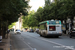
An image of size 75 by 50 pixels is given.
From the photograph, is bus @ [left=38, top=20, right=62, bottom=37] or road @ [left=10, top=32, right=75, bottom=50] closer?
road @ [left=10, top=32, right=75, bottom=50]

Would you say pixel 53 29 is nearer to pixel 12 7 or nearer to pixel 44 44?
pixel 12 7

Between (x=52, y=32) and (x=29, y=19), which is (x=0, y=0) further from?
(x=29, y=19)

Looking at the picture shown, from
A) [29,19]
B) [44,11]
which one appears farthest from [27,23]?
[44,11]

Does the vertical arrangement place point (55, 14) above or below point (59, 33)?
above

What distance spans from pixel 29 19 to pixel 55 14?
57.9m

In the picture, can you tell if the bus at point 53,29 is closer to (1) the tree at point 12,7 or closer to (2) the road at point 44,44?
(1) the tree at point 12,7

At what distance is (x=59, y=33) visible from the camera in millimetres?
29844

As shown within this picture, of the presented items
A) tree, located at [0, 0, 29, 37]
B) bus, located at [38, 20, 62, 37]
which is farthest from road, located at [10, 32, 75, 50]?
bus, located at [38, 20, 62, 37]

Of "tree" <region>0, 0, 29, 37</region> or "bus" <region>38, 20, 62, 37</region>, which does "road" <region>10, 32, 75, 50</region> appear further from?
"bus" <region>38, 20, 62, 37</region>

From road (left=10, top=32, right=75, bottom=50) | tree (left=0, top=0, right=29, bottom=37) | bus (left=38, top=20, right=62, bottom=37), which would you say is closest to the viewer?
road (left=10, top=32, right=75, bottom=50)

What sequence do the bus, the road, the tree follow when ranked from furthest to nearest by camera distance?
the bus < the tree < the road

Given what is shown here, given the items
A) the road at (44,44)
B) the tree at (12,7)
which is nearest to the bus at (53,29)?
the tree at (12,7)

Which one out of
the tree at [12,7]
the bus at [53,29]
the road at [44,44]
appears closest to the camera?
the road at [44,44]

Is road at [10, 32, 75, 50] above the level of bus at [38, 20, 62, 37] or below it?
below
